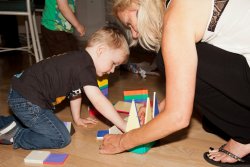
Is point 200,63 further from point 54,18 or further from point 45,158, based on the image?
point 54,18

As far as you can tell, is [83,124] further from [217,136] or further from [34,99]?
[217,136]

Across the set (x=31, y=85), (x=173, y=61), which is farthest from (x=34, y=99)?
(x=173, y=61)

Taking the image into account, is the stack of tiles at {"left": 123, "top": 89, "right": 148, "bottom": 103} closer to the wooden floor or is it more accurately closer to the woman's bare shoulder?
the wooden floor

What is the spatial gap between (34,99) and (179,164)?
60 cm

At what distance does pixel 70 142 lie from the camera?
1.25 m

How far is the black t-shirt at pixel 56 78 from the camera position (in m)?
1.18

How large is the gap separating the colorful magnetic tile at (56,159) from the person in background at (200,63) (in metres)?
0.15

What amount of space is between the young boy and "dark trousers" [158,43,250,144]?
292 mm

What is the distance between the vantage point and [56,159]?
3.60ft

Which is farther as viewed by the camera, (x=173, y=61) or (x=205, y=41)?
(x=205, y=41)

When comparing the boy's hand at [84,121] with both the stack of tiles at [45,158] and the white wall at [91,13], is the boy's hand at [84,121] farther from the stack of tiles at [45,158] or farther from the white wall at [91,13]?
the white wall at [91,13]

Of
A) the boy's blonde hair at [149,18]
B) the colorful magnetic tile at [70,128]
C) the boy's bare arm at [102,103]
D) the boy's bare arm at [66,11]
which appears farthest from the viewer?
the boy's bare arm at [66,11]

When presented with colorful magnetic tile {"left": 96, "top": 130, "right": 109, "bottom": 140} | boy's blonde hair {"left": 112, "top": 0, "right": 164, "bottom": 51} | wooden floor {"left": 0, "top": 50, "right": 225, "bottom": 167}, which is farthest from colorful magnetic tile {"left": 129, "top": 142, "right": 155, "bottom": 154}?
boy's blonde hair {"left": 112, "top": 0, "right": 164, "bottom": 51}

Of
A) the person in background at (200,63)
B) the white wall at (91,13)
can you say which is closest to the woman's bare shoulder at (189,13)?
the person in background at (200,63)
